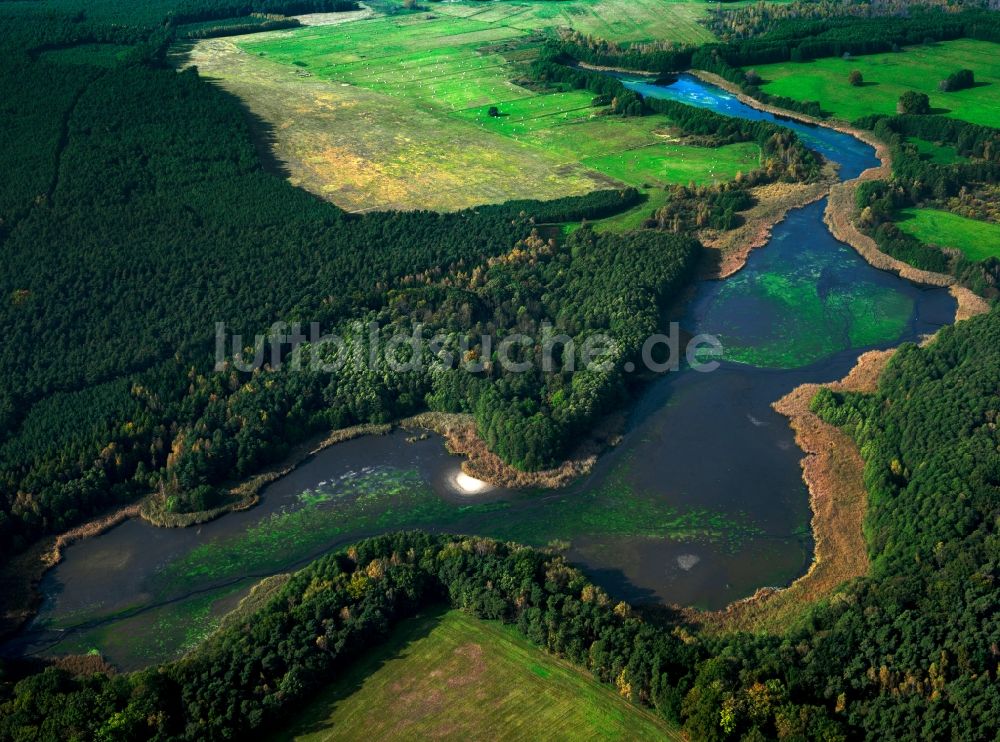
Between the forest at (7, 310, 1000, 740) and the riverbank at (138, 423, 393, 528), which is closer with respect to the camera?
the forest at (7, 310, 1000, 740)

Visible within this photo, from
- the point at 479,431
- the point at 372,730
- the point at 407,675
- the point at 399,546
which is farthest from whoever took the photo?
the point at 479,431

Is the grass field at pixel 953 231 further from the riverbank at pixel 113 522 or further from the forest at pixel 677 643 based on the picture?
the riverbank at pixel 113 522

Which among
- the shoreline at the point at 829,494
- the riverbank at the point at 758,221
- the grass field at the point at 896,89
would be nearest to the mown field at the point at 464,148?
the riverbank at the point at 758,221

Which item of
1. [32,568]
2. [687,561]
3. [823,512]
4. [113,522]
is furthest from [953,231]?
A: [32,568]

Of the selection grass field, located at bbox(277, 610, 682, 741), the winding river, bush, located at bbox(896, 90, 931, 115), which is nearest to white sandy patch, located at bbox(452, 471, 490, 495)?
the winding river

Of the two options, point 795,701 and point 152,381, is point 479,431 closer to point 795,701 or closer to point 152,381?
point 152,381

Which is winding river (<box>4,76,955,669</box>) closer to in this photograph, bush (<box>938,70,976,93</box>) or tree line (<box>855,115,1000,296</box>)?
tree line (<box>855,115,1000,296</box>)

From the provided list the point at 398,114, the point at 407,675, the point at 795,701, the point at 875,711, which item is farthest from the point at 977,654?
→ the point at 398,114
